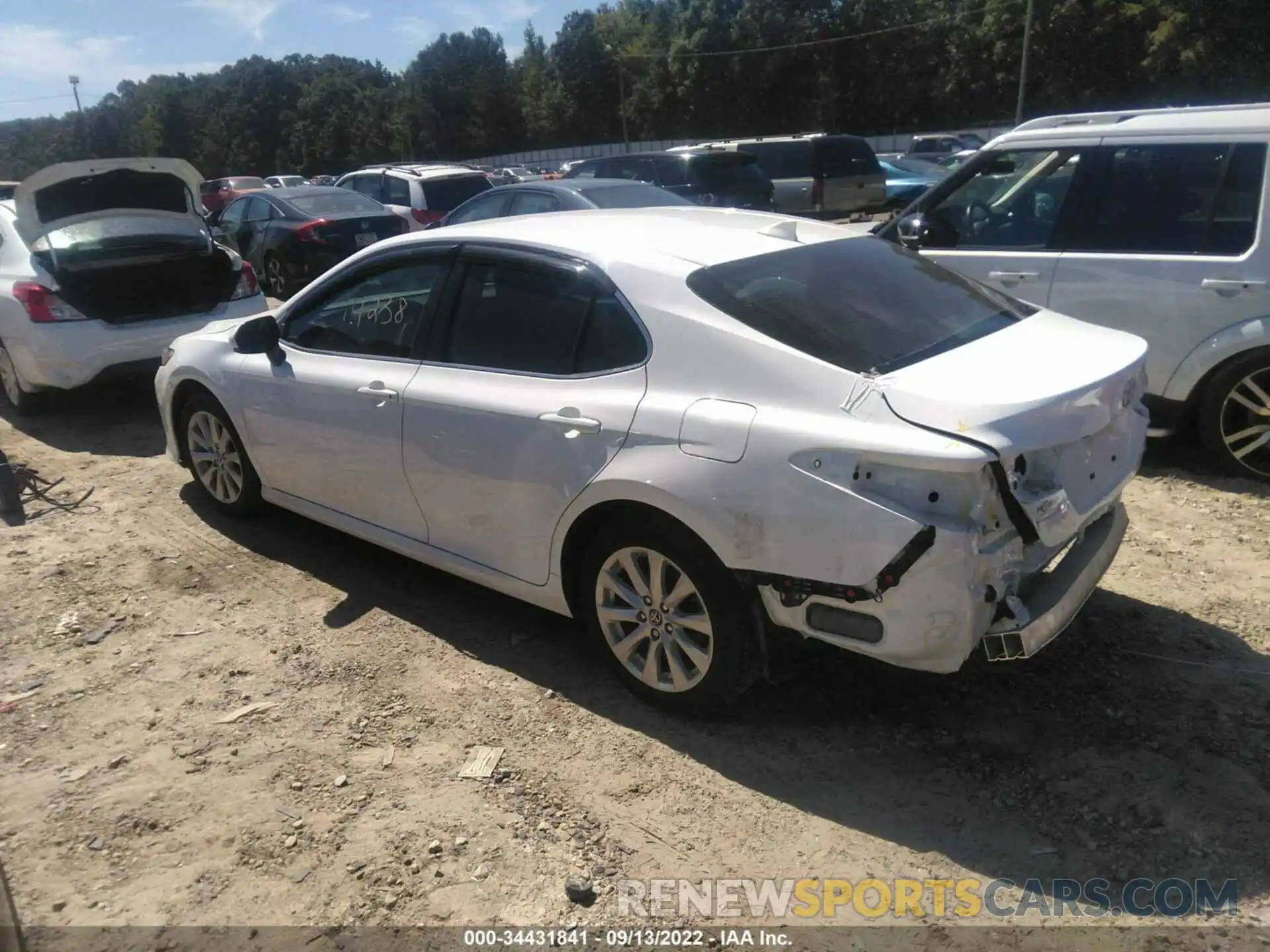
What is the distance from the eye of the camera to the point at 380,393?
4.07 meters

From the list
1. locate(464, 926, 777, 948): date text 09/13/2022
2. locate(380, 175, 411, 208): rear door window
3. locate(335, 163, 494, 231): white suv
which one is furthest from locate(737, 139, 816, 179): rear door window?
locate(464, 926, 777, 948): date text 09/13/2022

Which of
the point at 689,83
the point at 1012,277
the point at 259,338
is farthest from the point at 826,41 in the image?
the point at 259,338

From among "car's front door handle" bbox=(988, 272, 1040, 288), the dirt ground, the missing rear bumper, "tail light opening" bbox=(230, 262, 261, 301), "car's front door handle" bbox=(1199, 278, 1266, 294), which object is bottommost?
the dirt ground

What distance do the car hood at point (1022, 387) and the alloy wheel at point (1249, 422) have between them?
210 cm

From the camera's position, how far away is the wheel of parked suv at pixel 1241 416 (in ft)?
17.0

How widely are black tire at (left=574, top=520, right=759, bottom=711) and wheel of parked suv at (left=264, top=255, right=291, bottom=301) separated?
1103 centimetres

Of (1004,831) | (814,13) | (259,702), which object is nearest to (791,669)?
(1004,831)

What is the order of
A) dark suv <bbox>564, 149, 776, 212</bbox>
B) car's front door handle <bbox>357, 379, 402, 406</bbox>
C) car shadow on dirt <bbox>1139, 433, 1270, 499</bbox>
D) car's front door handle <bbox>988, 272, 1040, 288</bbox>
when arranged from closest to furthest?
1. car's front door handle <bbox>357, 379, 402, 406</bbox>
2. car shadow on dirt <bbox>1139, 433, 1270, 499</bbox>
3. car's front door handle <bbox>988, 272, 1040, 288</bbox>
4. dark suv <bbox>564, 149, 776, 212</bbox>

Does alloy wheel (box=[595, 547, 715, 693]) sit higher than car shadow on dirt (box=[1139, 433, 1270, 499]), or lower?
higher

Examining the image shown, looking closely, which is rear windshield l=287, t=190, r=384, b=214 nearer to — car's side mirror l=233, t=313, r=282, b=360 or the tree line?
car's side mirror l=233, t=313, r=282, b=360

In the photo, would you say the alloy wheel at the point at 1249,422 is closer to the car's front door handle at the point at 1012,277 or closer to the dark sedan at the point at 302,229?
the car's front door handle at the point at 1012,277

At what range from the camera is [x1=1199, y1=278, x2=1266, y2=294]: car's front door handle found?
5.08 metres

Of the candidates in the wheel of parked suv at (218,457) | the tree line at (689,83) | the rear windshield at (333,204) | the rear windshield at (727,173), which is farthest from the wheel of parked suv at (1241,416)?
the tree line at (689,83)

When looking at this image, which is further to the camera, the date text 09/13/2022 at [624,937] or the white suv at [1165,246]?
the white suv at [1165,246]
